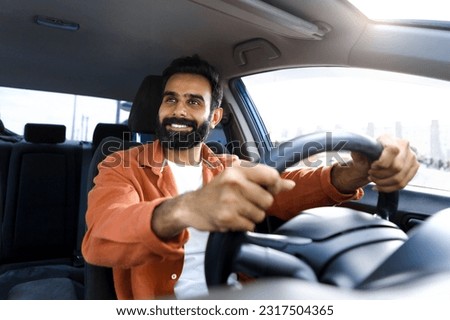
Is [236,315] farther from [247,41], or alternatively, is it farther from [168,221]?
[247,41]

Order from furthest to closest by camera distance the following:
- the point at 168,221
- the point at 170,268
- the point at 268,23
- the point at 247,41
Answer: the point at 247,41 → the point at 268,23 → the point at 170,268 → the point at 168,221

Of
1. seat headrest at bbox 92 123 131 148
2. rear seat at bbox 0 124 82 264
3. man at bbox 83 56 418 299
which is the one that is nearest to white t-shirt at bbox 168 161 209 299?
man at bbox 83 56 418 299

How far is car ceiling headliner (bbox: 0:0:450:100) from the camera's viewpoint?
3.66 ft

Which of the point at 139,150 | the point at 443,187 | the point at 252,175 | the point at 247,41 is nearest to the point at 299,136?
the point at 252,175

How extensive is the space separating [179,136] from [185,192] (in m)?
0.58

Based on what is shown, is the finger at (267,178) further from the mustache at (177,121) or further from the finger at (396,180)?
the mustache at (177,121)

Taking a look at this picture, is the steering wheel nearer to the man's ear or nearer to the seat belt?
the man's ear

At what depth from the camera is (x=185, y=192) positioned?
57 centimetres

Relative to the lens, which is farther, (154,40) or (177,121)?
(154,40)

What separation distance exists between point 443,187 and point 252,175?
2.82ft

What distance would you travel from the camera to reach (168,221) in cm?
59

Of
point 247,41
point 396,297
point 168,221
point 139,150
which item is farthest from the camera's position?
point 247,41

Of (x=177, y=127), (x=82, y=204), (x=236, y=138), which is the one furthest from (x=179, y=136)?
(x=82, y=204)

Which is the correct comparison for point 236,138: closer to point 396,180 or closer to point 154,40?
point 154,40
